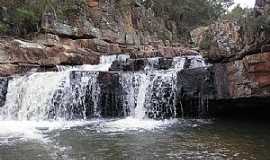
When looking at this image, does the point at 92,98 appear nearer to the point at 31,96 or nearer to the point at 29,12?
the point at 31,96

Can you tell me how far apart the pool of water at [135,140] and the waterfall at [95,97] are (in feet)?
4.78

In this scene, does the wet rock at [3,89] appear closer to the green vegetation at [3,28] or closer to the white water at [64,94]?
the white water at [64,94]

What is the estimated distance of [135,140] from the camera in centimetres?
1220

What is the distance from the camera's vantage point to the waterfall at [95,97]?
1769cm

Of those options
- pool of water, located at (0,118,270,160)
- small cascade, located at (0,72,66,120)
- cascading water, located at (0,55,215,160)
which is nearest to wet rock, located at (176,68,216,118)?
cascading water, located at (0,55,215,160)

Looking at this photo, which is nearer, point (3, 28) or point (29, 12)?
point (3, 28)

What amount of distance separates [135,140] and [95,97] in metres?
6.28

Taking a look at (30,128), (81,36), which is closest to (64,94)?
(30,128)

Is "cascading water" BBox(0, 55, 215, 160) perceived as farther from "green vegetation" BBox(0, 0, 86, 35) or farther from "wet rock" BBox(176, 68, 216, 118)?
"green vegetation" BBox(0, 0, 86, 35)

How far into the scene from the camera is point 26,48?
77.4ft

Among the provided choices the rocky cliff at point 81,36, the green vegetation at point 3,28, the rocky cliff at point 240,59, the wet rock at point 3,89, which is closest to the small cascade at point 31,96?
the wet rock at point 3,89

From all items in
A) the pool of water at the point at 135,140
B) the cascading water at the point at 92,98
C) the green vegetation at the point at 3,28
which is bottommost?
the pool of water at the point at 135,140

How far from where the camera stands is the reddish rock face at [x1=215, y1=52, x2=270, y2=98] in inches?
579

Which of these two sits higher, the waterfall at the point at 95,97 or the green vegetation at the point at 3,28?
the green vegetation at the point at 3,28
